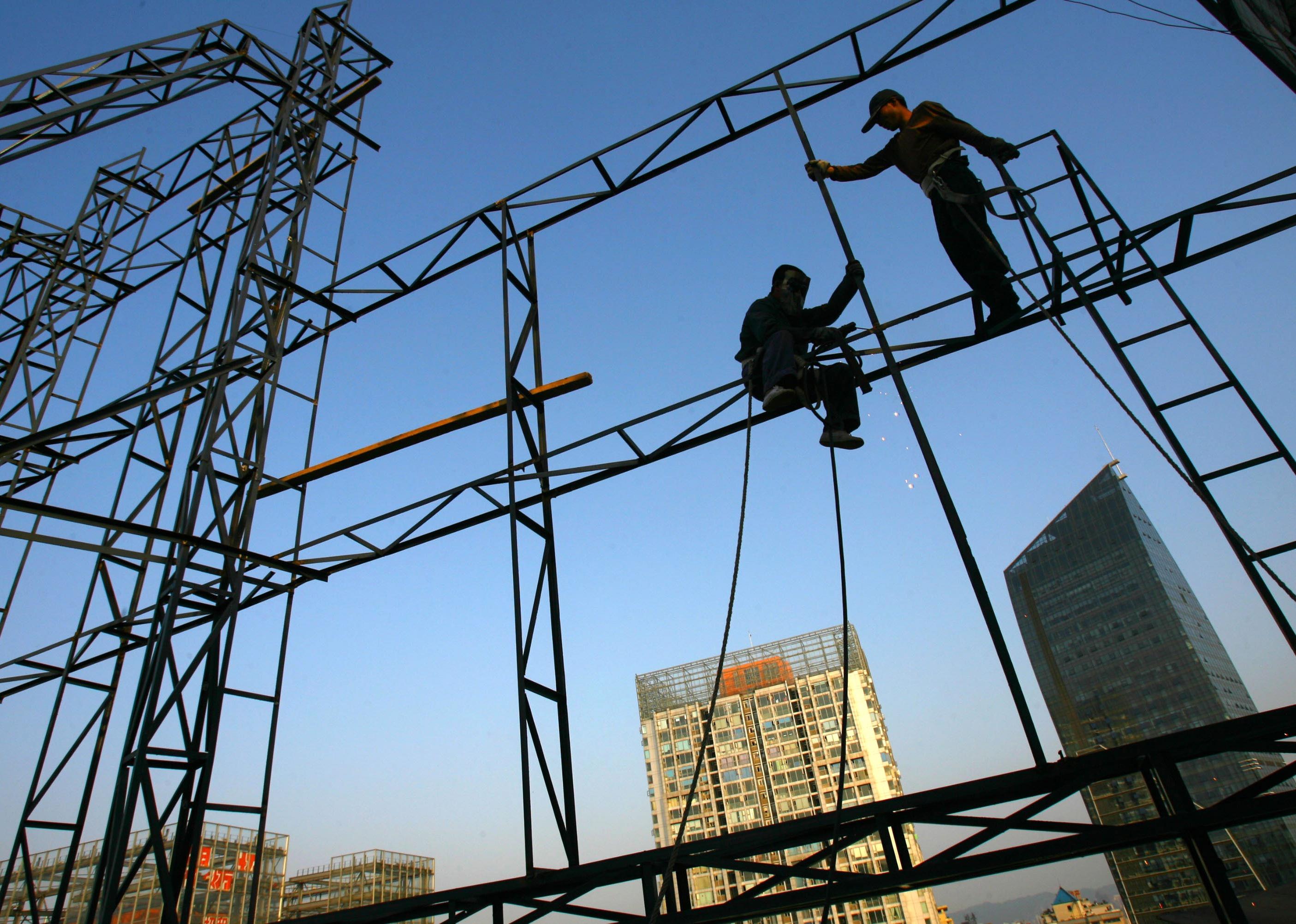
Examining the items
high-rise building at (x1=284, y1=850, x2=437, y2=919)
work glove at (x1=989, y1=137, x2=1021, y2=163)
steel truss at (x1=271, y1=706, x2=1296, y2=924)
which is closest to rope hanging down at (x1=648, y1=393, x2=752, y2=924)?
steel truss at (x1=271, y1=706, x2=1296, y2=924)

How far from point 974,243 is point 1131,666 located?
5046 inches

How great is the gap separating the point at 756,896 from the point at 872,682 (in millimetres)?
92827

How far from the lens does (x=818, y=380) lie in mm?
5648

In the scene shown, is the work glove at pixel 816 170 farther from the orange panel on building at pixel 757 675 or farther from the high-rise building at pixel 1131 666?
the high-rise building at pixel 1131 666

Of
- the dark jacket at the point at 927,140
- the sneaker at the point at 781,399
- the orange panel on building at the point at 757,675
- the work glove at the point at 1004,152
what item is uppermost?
the orange panel on building at the point at 757,675

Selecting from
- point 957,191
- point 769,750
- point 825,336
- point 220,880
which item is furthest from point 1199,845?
point 769,750

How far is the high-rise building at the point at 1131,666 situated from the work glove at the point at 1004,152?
106926 millimetres

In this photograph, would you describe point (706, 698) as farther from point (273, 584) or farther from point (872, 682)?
point (273, 584)

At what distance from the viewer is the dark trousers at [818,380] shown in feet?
18.1

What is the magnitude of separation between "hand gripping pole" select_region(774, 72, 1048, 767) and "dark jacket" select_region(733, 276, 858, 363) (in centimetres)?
→ 72

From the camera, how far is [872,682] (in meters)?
90.1

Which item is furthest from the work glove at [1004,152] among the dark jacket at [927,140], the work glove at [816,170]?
the work glove at [816,170]

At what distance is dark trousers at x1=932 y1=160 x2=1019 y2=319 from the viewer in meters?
5.61

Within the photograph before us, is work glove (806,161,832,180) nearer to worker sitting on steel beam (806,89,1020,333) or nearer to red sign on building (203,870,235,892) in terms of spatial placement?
worker sitting on steel beam (806,89,1020,333)
